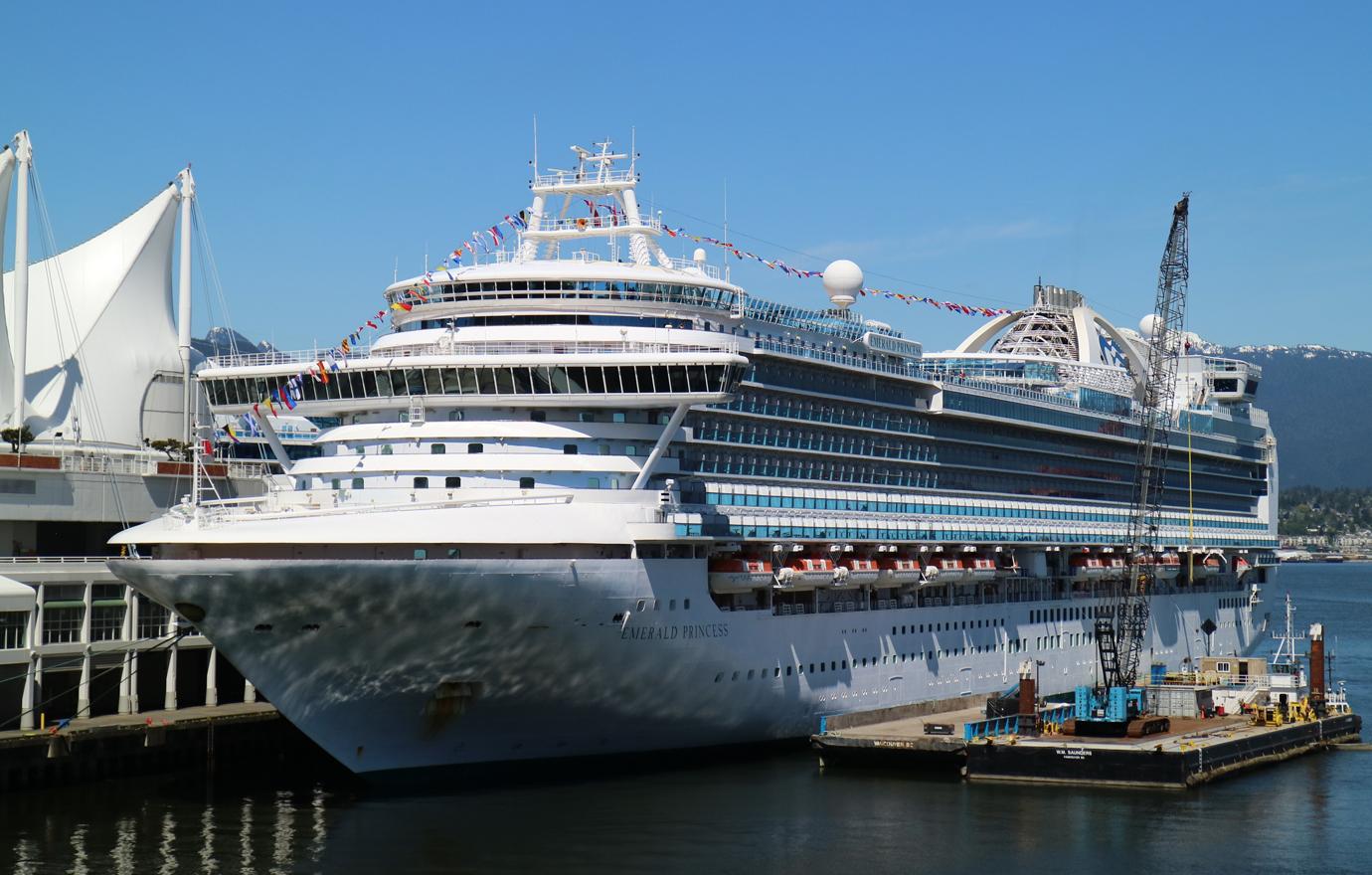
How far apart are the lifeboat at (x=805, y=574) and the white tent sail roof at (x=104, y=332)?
2745 cm

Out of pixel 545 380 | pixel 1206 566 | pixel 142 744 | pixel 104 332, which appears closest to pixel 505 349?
pixel 545 380

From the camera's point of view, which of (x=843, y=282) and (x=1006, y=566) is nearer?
(x=843, y=282)

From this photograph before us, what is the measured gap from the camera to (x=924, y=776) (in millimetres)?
44312

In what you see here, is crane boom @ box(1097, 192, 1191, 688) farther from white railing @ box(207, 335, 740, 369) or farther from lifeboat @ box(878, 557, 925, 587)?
white railing @ box(207, 335, 740, 369)

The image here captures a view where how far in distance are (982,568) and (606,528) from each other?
63.0 feet

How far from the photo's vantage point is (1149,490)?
6850cm

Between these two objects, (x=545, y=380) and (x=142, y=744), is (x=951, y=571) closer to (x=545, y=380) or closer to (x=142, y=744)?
(x=545, y=380)

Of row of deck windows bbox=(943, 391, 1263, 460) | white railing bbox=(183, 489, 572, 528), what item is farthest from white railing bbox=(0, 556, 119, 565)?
row of deck windows bbox=(943, 391, 1263, 460)

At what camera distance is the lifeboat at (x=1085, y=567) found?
61.7 metres

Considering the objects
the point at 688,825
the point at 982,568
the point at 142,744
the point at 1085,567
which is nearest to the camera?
the point at 688,825

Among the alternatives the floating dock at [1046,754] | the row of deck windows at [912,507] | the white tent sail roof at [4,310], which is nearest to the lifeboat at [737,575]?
the row of deck windows at [912,507]

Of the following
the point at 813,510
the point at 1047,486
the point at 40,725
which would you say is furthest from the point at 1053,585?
the point at 40,725

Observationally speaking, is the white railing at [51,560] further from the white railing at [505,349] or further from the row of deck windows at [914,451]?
the row of deck windows at [914,451]

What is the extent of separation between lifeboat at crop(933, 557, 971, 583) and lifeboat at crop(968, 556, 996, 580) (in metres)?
0.34
